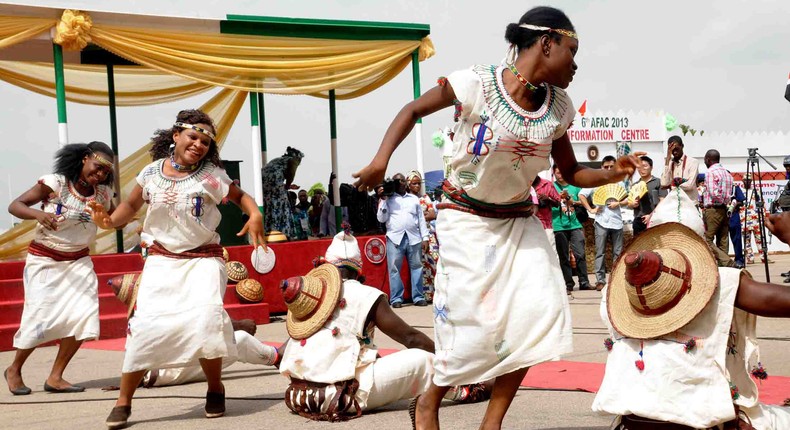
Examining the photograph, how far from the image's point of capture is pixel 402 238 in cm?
1355

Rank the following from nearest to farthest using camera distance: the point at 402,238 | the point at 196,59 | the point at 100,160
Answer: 1. the point at 100,160
2. the point at 196,59
3. the point at 402,238

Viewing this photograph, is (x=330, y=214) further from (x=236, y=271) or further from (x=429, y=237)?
(x=236, y=271)

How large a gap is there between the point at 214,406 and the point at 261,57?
345 inches

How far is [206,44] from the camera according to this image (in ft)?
43.8

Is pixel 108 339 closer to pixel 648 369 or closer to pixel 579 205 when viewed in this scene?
pixel 579 205

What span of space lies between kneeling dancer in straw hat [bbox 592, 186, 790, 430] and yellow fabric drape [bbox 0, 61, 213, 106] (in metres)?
13.0

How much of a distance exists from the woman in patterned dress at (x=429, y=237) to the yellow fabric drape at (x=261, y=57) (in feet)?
5.69

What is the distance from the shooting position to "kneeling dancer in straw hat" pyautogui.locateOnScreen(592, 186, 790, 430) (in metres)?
3.45

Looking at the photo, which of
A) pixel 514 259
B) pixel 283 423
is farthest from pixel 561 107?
pixel 283 423

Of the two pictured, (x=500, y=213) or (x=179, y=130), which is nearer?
(x=500, y=213)

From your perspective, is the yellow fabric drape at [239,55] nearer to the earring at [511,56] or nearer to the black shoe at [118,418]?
the black shoe at [118,418]

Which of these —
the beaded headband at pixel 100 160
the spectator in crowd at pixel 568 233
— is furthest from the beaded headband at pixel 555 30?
the spectator in crowd at pixel 568 233

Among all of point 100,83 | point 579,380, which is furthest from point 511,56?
point 100,83

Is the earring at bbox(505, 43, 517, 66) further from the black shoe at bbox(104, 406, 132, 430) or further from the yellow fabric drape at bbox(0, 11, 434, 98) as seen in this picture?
the yellow fabric drape at bbox(0, 11, 434, 98)
